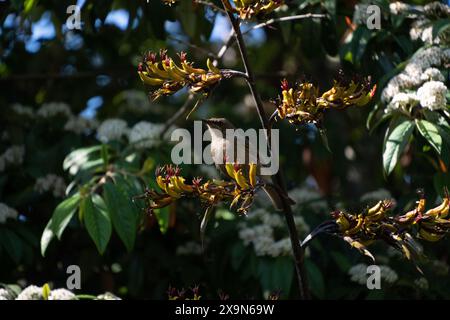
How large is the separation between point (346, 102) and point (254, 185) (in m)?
0.29

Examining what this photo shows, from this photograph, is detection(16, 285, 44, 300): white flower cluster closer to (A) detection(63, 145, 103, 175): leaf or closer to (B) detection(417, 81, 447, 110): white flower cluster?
(A) detection(63, 145, 103, 175): leaf

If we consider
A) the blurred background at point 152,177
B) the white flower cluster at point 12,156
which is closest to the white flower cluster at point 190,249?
the blurred background at point 152,177

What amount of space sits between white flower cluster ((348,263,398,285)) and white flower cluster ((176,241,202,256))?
66 centimetres

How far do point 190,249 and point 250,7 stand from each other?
5.22 ft

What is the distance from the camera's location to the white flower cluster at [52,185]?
10.7 feet

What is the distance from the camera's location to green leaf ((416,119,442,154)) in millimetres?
2420

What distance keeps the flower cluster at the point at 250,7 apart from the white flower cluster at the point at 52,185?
1.54m

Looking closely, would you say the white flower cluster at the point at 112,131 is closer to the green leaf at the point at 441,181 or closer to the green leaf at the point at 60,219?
the green leaf at the point at 60,219

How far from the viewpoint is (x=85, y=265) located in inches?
128

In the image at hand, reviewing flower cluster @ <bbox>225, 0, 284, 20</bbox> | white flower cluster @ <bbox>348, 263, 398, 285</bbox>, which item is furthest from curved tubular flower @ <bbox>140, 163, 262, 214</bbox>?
white flower cluster @ <bbox>348, 263, 398, 285</bbox>

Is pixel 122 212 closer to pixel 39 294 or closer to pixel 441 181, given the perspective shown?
pixel 39 294

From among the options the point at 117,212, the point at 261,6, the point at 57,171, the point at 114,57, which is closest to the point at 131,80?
the point at 114,57
